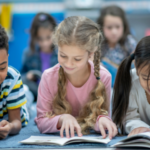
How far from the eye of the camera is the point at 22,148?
0.72m

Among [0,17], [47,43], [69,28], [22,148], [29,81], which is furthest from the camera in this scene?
[0,17]

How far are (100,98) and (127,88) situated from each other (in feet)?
0.34

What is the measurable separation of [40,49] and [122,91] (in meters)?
1.13

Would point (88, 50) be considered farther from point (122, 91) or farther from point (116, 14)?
point (116, 14)

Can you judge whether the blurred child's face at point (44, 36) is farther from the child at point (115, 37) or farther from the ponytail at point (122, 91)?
the ponytail at point (122, 91)

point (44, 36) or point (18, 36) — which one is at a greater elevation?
point (18, 36)

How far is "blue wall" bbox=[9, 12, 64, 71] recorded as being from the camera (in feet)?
8.03

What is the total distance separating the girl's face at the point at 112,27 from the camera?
176cm

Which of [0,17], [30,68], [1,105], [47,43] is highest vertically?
[0,17]

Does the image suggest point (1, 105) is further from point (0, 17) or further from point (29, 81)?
point (0, 17)

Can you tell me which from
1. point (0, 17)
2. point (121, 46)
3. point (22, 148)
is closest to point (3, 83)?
point (22, 148)

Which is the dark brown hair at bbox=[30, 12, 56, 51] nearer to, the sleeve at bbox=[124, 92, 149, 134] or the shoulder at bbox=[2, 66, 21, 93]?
the shoulder at bbox=[2, 66, 21, 93]

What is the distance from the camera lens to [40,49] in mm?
1926

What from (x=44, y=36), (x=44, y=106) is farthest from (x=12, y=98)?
(x=44, y=36)
